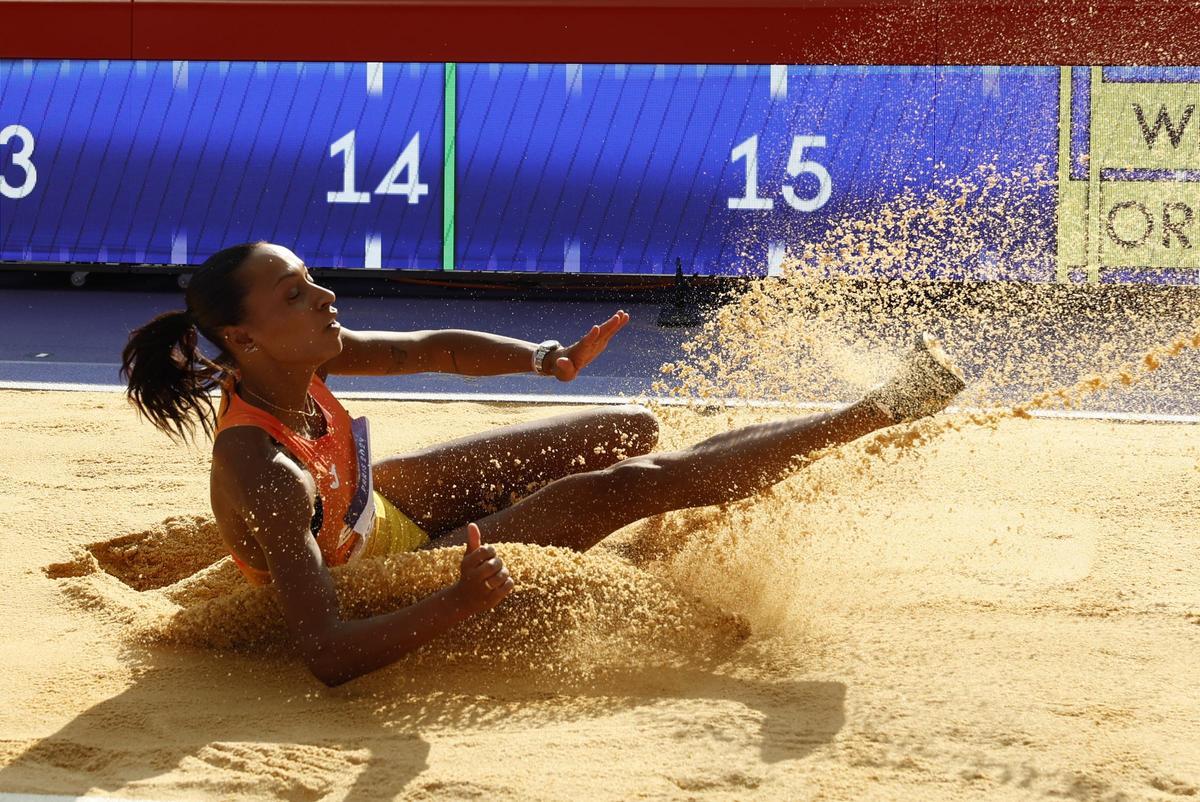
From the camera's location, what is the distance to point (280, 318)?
2818mm

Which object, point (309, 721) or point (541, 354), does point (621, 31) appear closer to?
point (541, 354)

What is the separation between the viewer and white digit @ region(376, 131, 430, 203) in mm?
8352

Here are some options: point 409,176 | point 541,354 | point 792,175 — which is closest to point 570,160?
point 409,176

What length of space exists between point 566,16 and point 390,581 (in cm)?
601

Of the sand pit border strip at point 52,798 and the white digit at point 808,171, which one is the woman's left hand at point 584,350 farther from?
the white digit at point 808,171

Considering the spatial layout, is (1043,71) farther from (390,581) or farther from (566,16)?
(390,581)

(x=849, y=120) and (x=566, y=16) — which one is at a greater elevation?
(x=566, y=16)

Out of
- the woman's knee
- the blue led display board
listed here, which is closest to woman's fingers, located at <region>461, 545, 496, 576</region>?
the woman's knee

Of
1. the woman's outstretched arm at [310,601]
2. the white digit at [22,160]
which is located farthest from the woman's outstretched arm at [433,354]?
the white digit at [22,160]

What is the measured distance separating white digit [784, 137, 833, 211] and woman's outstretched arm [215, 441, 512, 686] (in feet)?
19.1

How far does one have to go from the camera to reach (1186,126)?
24.7ft

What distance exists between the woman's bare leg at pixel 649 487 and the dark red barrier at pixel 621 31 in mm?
5424

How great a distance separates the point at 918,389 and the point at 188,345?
1576mm

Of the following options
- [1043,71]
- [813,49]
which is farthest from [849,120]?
[1043,71]
